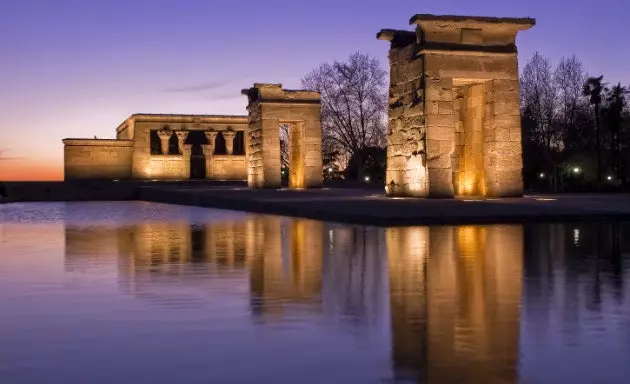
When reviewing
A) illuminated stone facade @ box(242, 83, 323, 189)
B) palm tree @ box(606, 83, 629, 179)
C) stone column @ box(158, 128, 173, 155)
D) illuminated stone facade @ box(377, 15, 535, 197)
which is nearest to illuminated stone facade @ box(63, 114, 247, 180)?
stone column @ box(158, 128, 173, 155)

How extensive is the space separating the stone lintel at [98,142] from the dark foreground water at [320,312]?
44812 mm

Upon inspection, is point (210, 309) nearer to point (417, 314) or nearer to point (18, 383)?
point (417, 314)

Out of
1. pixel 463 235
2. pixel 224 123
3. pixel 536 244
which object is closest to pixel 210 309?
pixel 536 244

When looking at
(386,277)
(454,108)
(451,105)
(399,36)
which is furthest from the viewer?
(454,108)

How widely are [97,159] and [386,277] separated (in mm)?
49733

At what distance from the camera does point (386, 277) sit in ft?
26.5

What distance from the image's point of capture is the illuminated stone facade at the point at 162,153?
55281mm

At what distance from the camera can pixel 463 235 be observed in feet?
42.3

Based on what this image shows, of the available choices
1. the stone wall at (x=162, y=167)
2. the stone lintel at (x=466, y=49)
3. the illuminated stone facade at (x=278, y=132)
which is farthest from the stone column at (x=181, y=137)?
the stone lintel at (x=466, y=49)

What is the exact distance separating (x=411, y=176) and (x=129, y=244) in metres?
12.4

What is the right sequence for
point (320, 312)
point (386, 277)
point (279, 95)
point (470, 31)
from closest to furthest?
point (320, 312) → point (386, 277) → point (470, 31) → point (279, 95)

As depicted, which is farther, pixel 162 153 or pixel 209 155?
pixel 209 155

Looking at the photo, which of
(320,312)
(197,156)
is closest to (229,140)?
(197,156)

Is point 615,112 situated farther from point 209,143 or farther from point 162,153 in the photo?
point 162,153
